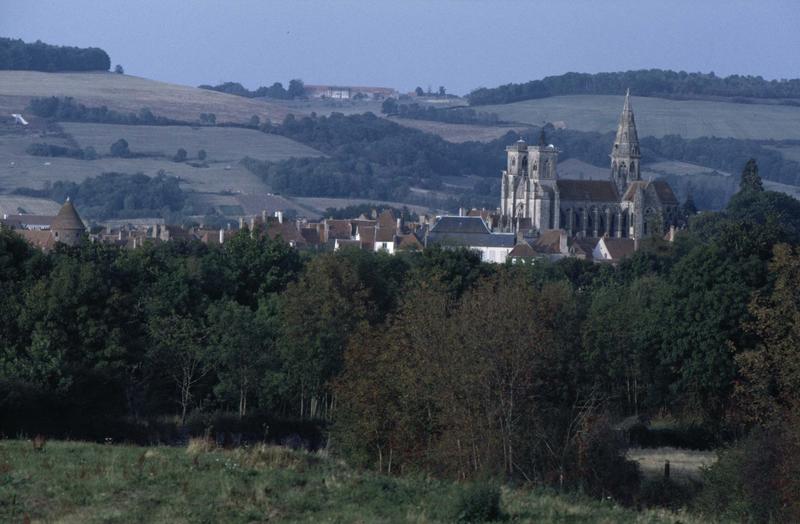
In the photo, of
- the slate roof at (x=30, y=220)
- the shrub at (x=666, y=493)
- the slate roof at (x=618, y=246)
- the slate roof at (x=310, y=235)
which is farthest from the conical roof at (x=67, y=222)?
the shrub at (x=666, y=493)

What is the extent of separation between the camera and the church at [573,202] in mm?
137500

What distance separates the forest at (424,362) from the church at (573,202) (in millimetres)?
92045

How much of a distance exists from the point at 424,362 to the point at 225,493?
31.1 ft

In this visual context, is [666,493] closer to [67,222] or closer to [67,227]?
[67,227]

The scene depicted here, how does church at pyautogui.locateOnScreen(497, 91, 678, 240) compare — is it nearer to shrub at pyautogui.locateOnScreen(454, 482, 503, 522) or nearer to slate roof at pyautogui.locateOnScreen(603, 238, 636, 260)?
slate roof at pyautogui.locateOnScreen(603, 238, 636, 260)

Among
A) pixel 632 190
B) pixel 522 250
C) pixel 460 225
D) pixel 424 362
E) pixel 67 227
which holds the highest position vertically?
pixel 424 362

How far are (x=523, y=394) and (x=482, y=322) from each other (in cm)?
130

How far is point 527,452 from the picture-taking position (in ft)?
82.8

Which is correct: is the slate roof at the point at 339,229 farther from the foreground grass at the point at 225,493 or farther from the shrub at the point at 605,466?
the foreground grass at the point at 225,493

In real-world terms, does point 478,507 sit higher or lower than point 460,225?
higher

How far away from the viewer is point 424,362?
84.7 ft

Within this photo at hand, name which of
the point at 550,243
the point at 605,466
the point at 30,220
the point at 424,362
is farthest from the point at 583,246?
the point at 424,362

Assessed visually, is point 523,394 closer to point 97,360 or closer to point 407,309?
point 407,309

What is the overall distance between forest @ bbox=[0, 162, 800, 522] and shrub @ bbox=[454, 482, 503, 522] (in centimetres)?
405
